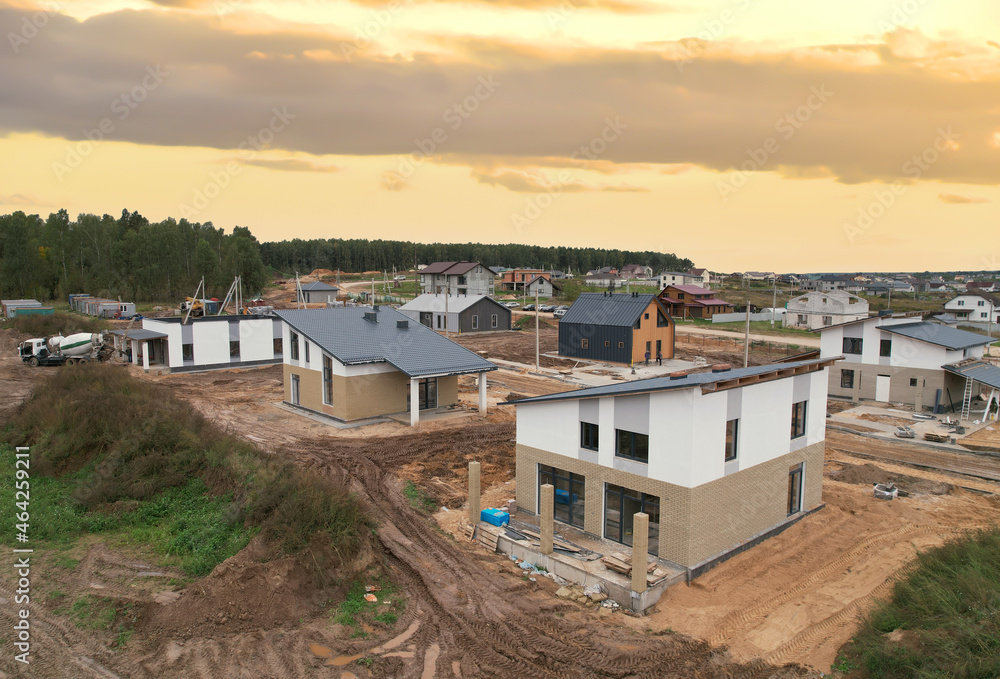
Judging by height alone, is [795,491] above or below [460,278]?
below

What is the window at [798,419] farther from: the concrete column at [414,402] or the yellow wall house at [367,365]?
the concrete column at [414,402]

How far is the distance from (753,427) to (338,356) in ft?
64.2

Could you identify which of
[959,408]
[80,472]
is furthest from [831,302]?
[80,472]

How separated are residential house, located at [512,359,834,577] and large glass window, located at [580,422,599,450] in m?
0.03

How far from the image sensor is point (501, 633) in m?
12.8

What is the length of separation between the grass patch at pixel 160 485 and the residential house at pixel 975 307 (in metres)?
95.7

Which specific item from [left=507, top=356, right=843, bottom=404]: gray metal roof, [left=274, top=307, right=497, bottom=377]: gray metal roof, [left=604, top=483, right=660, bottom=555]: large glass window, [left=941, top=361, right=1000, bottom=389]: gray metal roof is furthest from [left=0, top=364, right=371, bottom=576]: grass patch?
[left=941, top=361, right=1000, bottom=389]: gray metal roof

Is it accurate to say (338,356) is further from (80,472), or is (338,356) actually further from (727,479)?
(727,479)

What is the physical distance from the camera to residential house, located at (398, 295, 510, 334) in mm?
67688

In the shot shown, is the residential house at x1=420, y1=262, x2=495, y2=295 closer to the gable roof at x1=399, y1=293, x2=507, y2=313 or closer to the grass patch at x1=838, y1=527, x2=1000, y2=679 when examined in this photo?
the gable roof at x1=399, y1=293, x2=507, y2=313

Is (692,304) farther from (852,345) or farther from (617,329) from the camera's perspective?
(852,345)

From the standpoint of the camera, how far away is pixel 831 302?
71.1 m

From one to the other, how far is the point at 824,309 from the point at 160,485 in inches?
2784

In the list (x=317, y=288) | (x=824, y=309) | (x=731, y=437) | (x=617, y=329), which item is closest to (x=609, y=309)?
(x=617, y=329)
